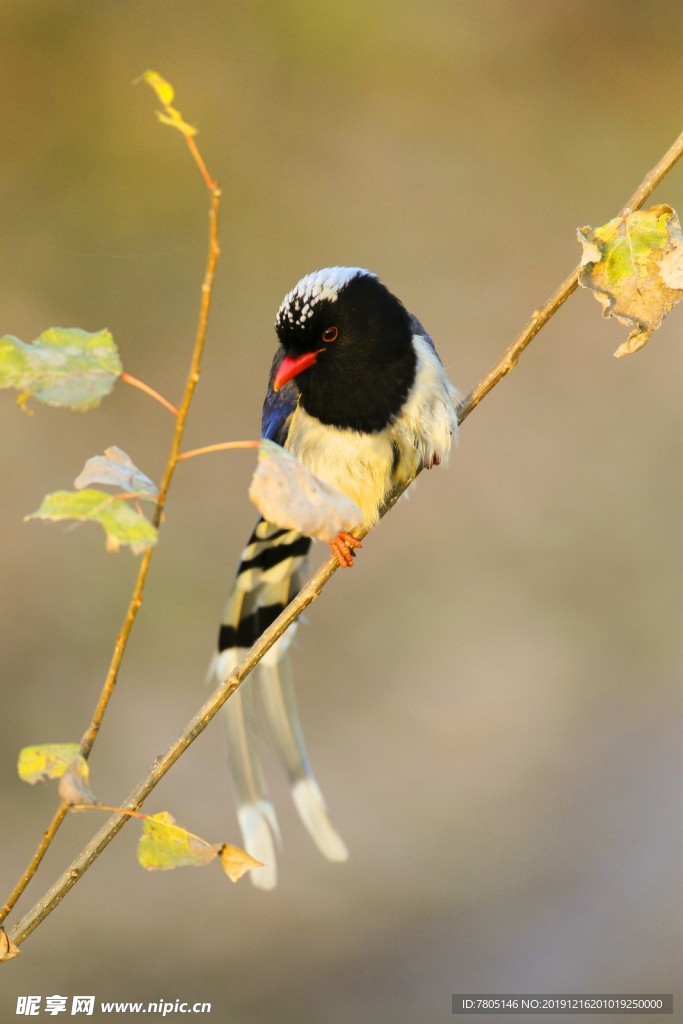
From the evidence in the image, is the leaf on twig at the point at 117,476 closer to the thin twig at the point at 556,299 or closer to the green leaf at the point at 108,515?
the green leaf at the point at 108,515

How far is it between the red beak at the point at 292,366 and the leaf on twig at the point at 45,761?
4.15 feet

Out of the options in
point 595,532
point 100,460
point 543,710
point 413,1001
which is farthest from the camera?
point 595,532

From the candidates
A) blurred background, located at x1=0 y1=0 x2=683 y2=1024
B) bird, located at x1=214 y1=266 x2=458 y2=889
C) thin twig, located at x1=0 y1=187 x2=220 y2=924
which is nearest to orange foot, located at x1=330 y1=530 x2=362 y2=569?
bird, located at x1=214 y1=266 x2=458 y2=889

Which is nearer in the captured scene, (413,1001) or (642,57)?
(413,1001)

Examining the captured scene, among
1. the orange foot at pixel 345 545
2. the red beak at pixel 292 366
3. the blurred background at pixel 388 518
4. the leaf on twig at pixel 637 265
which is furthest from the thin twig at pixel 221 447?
the blurred background at pixel 388 518

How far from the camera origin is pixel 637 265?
1.43 m

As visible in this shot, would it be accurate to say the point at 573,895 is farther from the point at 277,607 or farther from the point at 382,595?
the point at 277,607

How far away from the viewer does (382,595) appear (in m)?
5.06

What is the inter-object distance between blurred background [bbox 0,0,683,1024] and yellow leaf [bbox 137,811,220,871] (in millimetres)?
2674

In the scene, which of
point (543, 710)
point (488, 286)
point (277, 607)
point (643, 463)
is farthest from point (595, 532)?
point (277, 607)

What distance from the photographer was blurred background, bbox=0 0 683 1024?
12.8 feet

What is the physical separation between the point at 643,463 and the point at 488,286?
1.22 meters

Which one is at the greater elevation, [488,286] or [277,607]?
[488,286]

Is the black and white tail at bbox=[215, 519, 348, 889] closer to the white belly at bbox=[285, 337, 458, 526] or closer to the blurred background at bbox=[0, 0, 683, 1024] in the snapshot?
the white belly at bbox=[285, 337, 458, 526]
